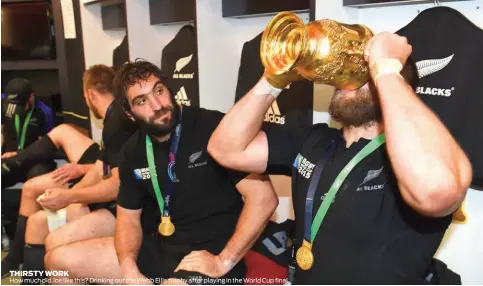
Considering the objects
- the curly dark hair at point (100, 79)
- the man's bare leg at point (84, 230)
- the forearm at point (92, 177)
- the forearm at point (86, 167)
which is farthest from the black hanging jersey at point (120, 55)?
the man's bare leg at point (84, 230)

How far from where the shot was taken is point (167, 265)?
5.77ft

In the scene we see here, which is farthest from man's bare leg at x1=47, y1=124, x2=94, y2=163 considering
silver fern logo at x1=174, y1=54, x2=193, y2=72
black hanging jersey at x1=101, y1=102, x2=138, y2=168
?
silver fern logo at x1=174, y1=54, x2=193, y2=72

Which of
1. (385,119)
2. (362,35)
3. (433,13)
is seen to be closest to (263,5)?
(433,13)

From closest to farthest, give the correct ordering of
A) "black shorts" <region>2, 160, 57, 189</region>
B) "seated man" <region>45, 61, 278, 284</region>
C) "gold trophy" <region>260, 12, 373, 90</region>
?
"gold trophy" <region>260, 12, 373, 90</region>, "seated man" <region>45, 61, 278, 284</region>, "black shorts" <region>2, 160, 57, 189</region>

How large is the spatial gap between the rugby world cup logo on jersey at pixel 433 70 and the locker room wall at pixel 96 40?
8.03ft

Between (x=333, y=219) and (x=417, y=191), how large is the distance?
1.04 feet

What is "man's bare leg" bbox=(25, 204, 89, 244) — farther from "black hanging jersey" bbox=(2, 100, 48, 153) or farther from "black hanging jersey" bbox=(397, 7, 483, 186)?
"black hanging jersey" bbox=(397, 7, 483, 186)

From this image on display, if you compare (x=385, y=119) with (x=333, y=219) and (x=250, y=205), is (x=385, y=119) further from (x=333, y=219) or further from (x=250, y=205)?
(x=250, y=205)

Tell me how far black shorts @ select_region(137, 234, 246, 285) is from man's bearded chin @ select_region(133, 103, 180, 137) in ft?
1.38

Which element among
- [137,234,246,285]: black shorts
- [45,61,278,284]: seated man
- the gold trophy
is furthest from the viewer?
[45,61,278,284]: seated man

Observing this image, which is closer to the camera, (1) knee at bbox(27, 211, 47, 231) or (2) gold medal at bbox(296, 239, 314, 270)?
(2) gold medal at bbox(296, 239, 314, 270)

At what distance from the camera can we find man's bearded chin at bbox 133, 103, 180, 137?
173 cm

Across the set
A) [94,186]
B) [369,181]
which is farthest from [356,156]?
[94,186]

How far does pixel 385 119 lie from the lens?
3.19 feet
